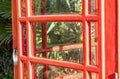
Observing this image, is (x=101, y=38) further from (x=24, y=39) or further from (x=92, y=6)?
(x=24, y=39)

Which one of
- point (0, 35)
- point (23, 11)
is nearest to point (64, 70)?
point (23, 11)

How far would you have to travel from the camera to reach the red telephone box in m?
1.90

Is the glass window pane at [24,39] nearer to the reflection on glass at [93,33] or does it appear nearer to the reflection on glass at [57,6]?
the reflection on glass at [57,6]

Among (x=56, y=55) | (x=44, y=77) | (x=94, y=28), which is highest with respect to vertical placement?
(x=94, y=28)

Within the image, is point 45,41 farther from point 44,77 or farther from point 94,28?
point 94,28

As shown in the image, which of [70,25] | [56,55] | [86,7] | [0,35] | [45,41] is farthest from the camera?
[0,35]

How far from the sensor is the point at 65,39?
2219mm

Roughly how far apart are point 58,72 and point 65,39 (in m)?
0.25

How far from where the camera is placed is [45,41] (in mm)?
2514

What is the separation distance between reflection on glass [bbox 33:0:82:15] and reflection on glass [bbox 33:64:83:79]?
0.37m

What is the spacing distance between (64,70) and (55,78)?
7.1 inches

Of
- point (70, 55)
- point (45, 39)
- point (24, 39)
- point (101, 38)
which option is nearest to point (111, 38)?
point (101, 38)

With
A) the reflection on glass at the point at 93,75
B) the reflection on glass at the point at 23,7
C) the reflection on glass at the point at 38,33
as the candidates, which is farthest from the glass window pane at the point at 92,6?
the reflection on glass at the point at 23,7

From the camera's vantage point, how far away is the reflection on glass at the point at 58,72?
2128 millimetres
